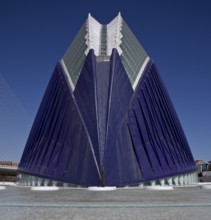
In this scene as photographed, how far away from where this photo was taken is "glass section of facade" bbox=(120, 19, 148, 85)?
2978 cm

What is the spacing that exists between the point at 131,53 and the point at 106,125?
39.1 feet

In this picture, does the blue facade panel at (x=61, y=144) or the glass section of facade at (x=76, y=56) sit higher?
the glass section of facade at (x=76, y=56)

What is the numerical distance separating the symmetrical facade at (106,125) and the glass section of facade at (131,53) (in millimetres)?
134

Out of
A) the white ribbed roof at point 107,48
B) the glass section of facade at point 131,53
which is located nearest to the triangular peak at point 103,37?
the white ribbed roof at point 107,48

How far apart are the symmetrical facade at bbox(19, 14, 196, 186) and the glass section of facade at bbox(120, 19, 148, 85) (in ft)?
0.44

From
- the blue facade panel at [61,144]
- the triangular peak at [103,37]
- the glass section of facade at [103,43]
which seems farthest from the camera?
the glass section of facade at [103,43]

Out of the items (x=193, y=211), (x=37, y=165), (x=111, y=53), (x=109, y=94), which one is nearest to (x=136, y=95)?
(x=109, y=94)

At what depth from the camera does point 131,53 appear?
1282 inches

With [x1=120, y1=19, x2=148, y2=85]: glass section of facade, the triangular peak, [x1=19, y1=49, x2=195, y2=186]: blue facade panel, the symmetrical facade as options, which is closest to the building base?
the symmetrical facade

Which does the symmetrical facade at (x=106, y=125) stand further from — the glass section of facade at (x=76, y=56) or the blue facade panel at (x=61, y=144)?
the glass section of facade at (x=76, y=56)

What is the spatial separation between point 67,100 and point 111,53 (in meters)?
6.48

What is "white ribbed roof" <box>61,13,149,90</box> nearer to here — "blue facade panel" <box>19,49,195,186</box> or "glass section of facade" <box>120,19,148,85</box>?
"glass section of facade" <box>120,19,148,85</box>

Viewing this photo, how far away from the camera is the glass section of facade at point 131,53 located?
29783 mm

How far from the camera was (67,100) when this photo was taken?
Answer: 27109 mm
